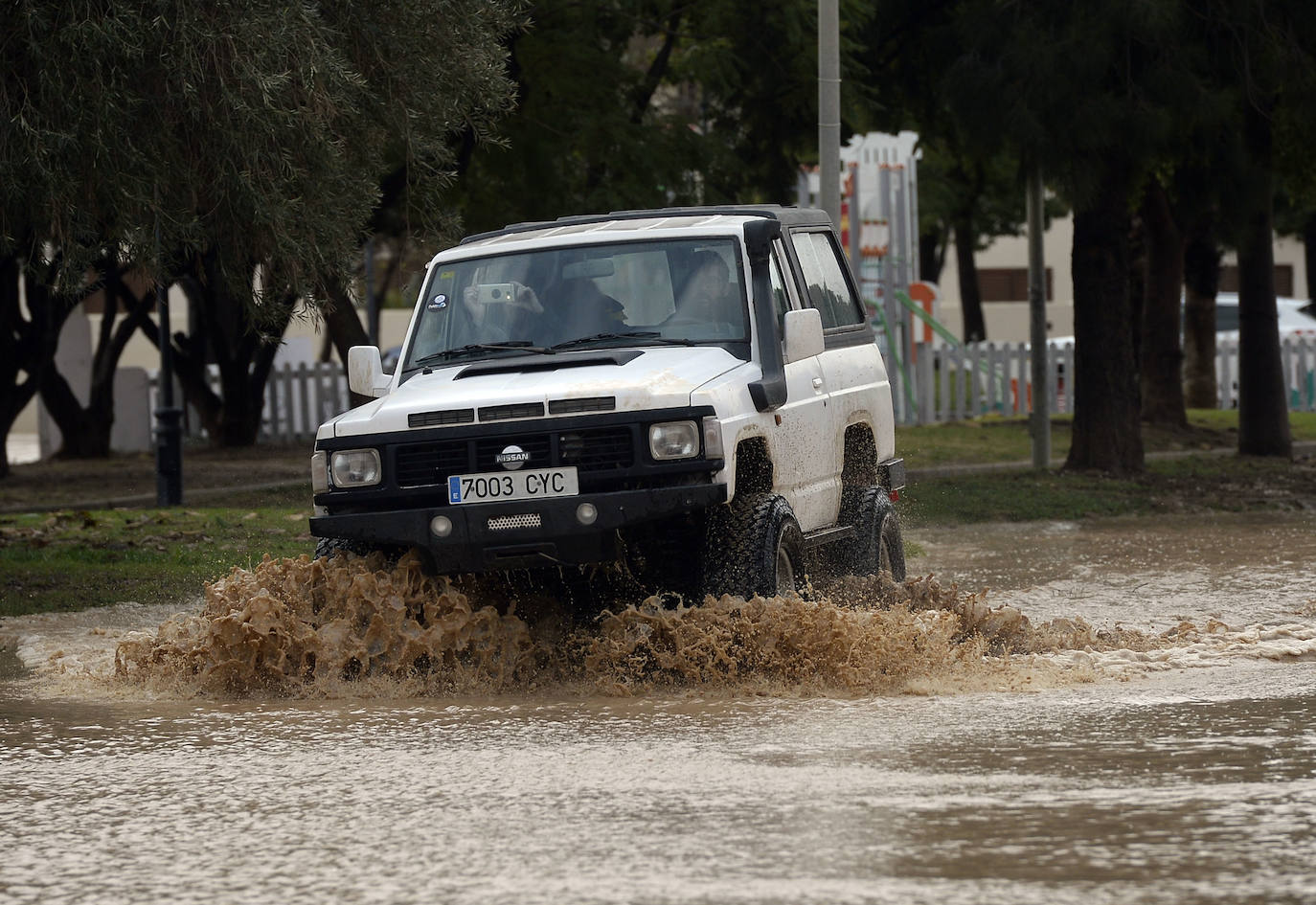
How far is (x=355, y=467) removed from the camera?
8828mm

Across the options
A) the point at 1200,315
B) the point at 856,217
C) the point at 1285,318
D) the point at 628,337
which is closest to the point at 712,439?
the point at 628,337

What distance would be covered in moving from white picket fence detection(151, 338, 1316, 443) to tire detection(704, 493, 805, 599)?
62.0 ft

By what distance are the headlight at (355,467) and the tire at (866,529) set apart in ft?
9.31

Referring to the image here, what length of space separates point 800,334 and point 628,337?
0.80 m

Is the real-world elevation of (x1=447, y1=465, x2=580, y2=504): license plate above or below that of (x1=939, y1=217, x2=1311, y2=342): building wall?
below

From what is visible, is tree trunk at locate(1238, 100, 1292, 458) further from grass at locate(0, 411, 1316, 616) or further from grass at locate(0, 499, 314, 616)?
grass at locate(0, 499, 314, 616)

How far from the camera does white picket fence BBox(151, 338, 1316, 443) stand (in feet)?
94.2

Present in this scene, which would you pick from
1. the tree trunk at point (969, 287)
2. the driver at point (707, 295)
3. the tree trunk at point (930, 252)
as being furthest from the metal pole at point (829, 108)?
the tree trunk at point (969, 287)

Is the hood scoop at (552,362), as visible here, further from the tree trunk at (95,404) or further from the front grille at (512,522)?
the tree trunk at (95,404)

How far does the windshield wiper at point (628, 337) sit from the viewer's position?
9445mm

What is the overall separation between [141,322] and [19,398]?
2345mm

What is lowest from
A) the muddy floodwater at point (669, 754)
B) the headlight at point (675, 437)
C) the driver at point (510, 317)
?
the muddy floodwater at point (669, 754)

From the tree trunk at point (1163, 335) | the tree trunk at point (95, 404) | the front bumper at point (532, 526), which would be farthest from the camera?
the tree trunk at point (95, 404)

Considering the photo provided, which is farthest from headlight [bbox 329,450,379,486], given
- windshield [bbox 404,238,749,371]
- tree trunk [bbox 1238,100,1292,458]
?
tree trunk [bbox 1238,100,1292,458]
